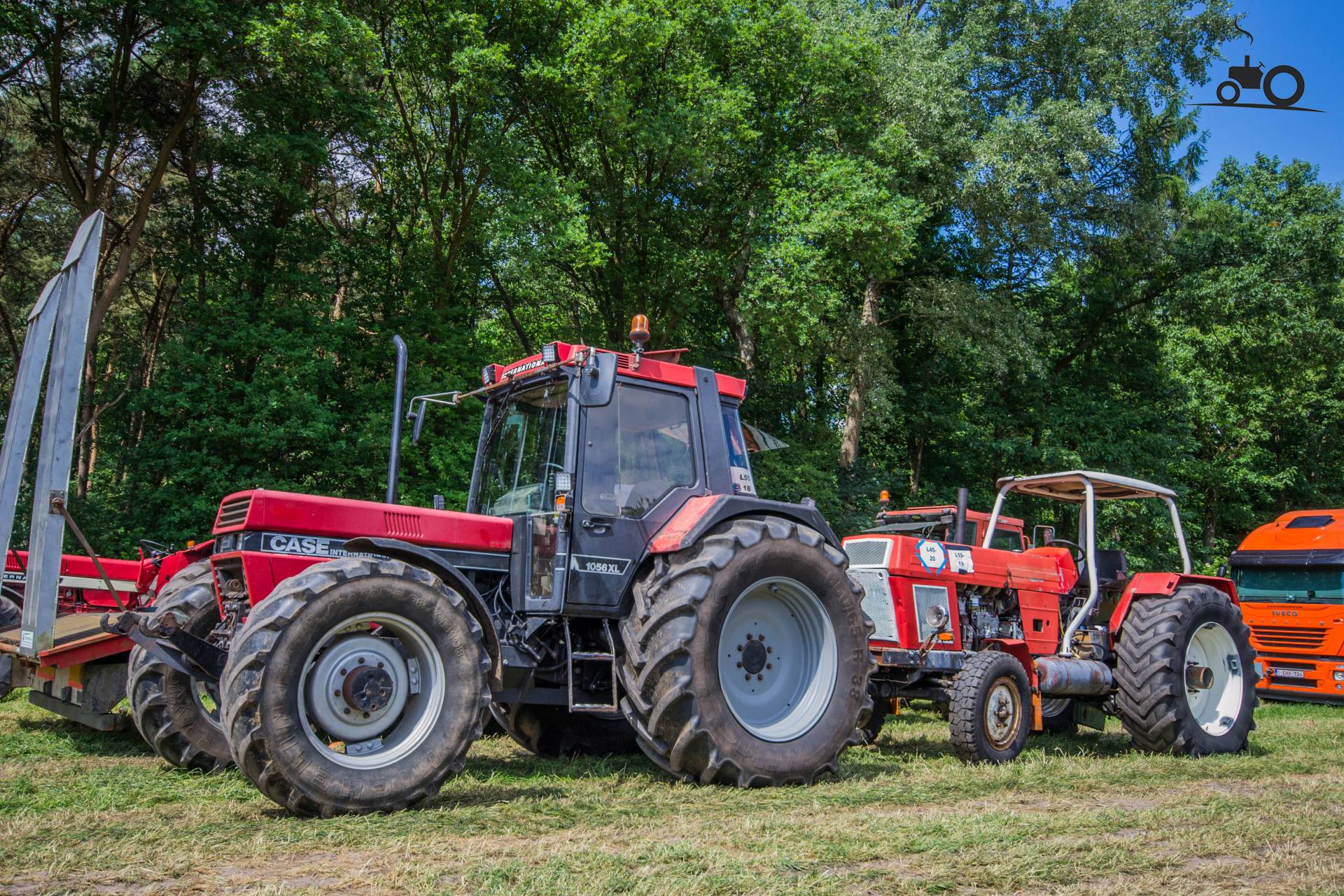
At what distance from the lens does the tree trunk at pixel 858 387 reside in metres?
21.0

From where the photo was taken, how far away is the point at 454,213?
59.5ft

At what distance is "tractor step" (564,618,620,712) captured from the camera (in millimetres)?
6098

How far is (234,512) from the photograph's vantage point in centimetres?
584

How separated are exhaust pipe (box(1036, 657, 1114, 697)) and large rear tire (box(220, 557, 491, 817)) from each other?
188 inches

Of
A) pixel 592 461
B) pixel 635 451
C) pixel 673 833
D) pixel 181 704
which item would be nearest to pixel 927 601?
pixel 635 451

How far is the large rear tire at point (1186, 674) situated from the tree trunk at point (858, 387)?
1194cm

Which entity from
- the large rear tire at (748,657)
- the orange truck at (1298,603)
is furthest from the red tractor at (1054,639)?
the orange truck at (1298,603)

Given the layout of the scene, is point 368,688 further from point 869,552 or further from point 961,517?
point 961,517

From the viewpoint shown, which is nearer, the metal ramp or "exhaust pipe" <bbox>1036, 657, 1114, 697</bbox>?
the metal ramp

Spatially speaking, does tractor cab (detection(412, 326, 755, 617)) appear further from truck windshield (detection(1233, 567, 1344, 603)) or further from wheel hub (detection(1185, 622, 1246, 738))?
truck windshield (detection(1233, 567, 1344, 603))

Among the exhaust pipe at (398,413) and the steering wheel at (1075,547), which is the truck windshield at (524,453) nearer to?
the exhaust pipe at (398,413)

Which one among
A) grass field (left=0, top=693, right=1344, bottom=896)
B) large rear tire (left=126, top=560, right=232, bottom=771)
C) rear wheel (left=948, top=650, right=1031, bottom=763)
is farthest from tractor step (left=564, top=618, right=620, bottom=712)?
rear wheel (left=948, top=650, right=1031, bottom=763)

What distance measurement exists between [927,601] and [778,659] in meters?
2.16

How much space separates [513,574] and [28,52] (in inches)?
597
